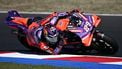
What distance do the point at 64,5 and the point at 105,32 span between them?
605cm

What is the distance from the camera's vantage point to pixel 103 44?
10164 millimetres

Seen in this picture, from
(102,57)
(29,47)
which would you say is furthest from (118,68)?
(29,47)

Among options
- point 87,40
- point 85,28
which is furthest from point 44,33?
point 87,40

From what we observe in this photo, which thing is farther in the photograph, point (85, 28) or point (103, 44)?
point (103, 44)

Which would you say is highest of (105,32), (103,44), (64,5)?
(103,44)

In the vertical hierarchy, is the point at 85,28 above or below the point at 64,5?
above

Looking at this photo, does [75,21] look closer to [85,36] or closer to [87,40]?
[85,36]

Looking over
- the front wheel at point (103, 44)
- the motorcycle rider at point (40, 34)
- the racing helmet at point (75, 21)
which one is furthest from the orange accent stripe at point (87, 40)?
the motorcycle rider at point (40, 34)

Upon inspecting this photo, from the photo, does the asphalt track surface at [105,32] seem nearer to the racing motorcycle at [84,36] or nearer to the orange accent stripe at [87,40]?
the racing motorcycle at [84,36]

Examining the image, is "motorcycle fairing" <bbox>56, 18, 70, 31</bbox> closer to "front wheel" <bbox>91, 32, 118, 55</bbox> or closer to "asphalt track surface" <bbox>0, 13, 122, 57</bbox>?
"front wheel" <bbox>91, 32, 118, 55</bbox>

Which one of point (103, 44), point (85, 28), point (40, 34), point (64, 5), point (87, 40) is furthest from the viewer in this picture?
point (64, 5)

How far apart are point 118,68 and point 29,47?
9.68ft

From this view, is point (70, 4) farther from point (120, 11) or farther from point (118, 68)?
point (118, 68)

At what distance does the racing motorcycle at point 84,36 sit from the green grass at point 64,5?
7118 millimetres
